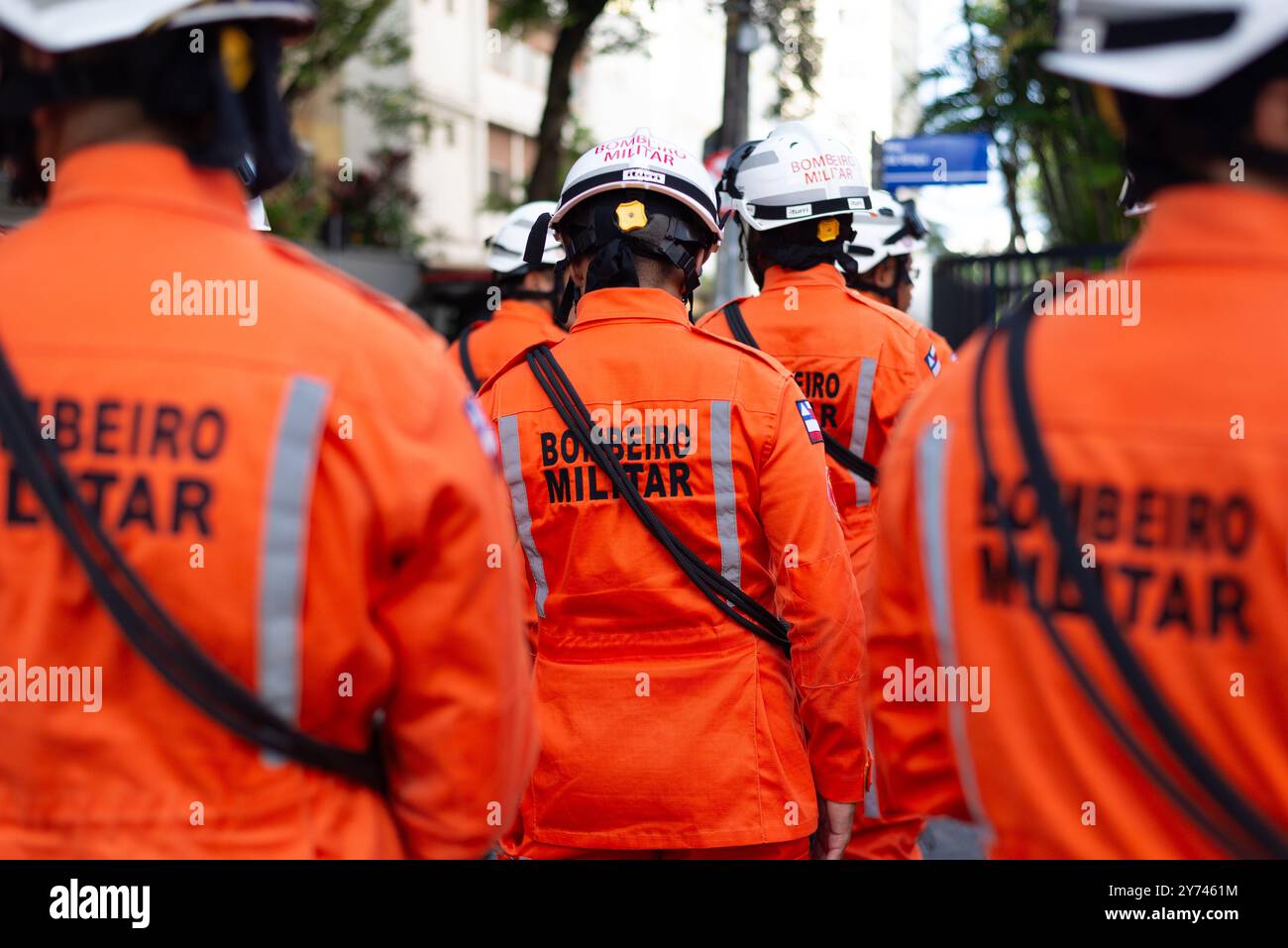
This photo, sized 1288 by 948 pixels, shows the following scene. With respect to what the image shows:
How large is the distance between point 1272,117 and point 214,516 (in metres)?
1.40

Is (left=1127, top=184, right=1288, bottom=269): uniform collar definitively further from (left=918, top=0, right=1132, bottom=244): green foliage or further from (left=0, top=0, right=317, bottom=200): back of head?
(left=918, top=0, right=1132, bottom=244): green foliage

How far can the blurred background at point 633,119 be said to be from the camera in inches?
462

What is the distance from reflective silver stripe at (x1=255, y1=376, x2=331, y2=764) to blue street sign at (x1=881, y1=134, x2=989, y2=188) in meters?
9.84

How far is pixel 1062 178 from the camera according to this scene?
14797 millimetres

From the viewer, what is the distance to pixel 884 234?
6461mm

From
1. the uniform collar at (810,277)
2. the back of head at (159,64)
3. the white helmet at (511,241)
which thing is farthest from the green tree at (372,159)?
the back of head at (159,64)

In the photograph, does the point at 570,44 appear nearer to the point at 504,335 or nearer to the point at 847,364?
A: the point at 504,335

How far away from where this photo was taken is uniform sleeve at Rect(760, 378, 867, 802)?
3162mm

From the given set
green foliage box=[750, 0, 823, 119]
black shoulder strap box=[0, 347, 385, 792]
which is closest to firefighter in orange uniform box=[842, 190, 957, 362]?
black shoulder strap box=[0, 347, 385, 792]

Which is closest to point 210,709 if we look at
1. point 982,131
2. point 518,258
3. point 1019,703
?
point 1019,703

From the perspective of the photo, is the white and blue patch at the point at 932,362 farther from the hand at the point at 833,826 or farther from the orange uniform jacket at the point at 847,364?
the hand at the point at 833,826

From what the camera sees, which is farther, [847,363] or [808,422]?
[847,363]

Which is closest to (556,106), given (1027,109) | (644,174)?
(1027,109)
